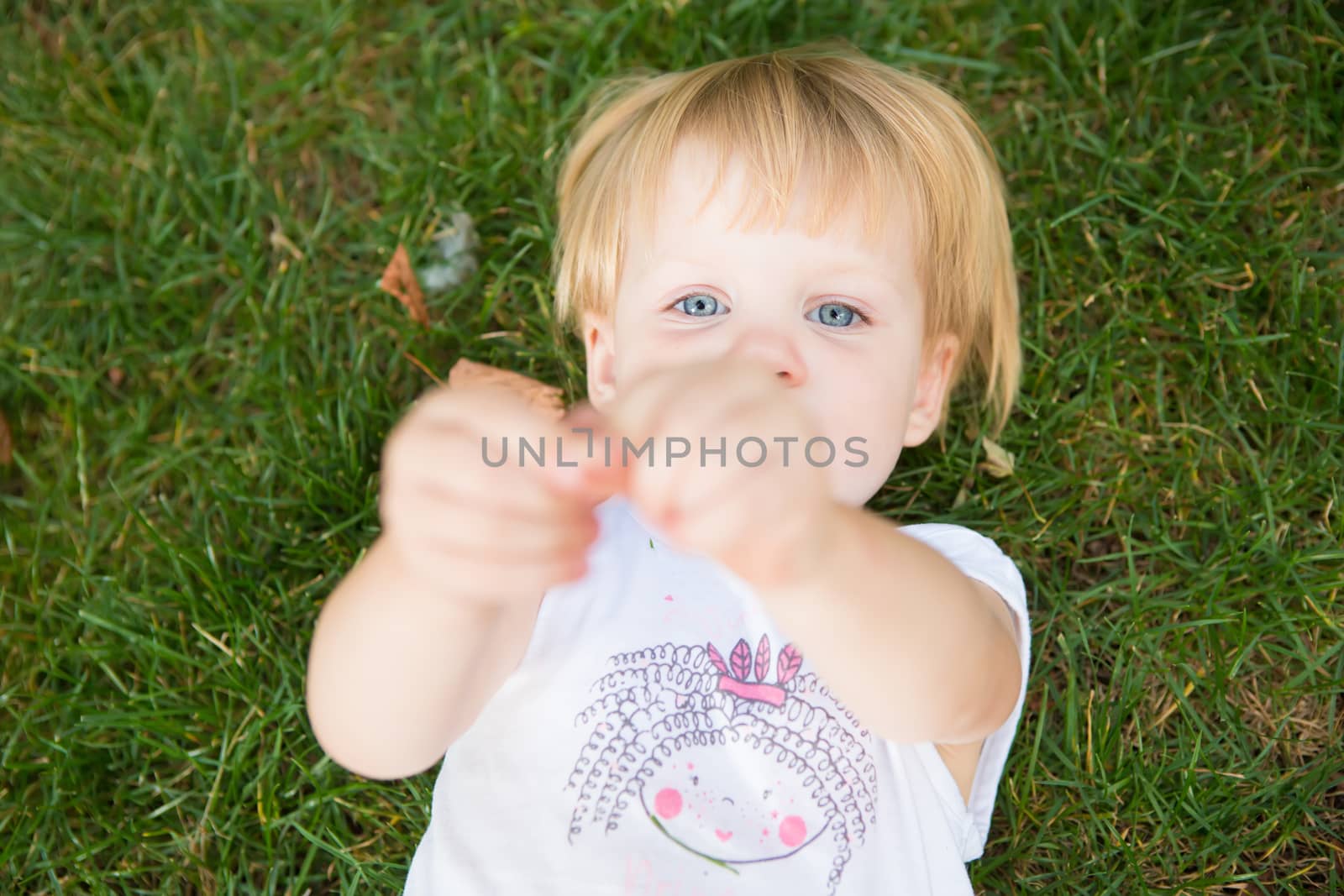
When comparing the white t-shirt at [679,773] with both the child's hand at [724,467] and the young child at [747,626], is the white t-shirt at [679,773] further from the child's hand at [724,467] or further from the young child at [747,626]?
the child's hand at [724,467]

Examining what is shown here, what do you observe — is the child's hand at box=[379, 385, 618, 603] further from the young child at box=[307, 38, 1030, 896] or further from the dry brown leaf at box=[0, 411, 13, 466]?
the dry brown leaf at box=[0, 411, 13, 466]

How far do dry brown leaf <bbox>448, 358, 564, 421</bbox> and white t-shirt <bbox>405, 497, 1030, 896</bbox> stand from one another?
0.70 m

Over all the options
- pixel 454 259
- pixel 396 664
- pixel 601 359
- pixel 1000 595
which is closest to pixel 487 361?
pixel 454 259

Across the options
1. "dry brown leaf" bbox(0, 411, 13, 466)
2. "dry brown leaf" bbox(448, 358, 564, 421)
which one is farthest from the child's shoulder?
"dry brown leaf" bbox(0, 411, 13, 466)

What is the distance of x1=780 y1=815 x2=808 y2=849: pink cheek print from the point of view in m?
1.79

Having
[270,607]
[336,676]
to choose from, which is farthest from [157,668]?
[336,676]

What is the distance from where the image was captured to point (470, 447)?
1.19m

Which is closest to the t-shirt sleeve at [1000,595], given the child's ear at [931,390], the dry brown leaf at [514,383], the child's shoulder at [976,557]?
the child's shoulder at [976,557]

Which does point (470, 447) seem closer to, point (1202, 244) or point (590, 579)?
point (590, 579)

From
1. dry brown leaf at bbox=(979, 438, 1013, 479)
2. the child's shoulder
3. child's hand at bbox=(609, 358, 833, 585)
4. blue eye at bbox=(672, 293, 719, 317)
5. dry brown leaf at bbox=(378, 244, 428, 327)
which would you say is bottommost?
dry brown leaf at bbox=(979, 438, 1013, 479)

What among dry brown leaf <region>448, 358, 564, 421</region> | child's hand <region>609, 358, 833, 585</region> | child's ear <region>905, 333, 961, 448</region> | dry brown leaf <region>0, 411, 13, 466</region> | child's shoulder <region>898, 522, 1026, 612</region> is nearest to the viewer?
child's hand <region>609, 358, 833, 585</region>

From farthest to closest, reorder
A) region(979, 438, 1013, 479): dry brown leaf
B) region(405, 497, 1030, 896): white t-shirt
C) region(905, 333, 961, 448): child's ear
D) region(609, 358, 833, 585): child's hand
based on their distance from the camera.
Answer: region(979, 438, 1013, 479): dry brown leaf
region(905, 333, 961, 448): child's ear
region(405, 497, 1030, 896): white t-shirt
region(609, 358, 833, 585): child's hand

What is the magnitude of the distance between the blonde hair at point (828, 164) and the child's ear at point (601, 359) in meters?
0.04

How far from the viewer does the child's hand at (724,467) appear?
1130mm
